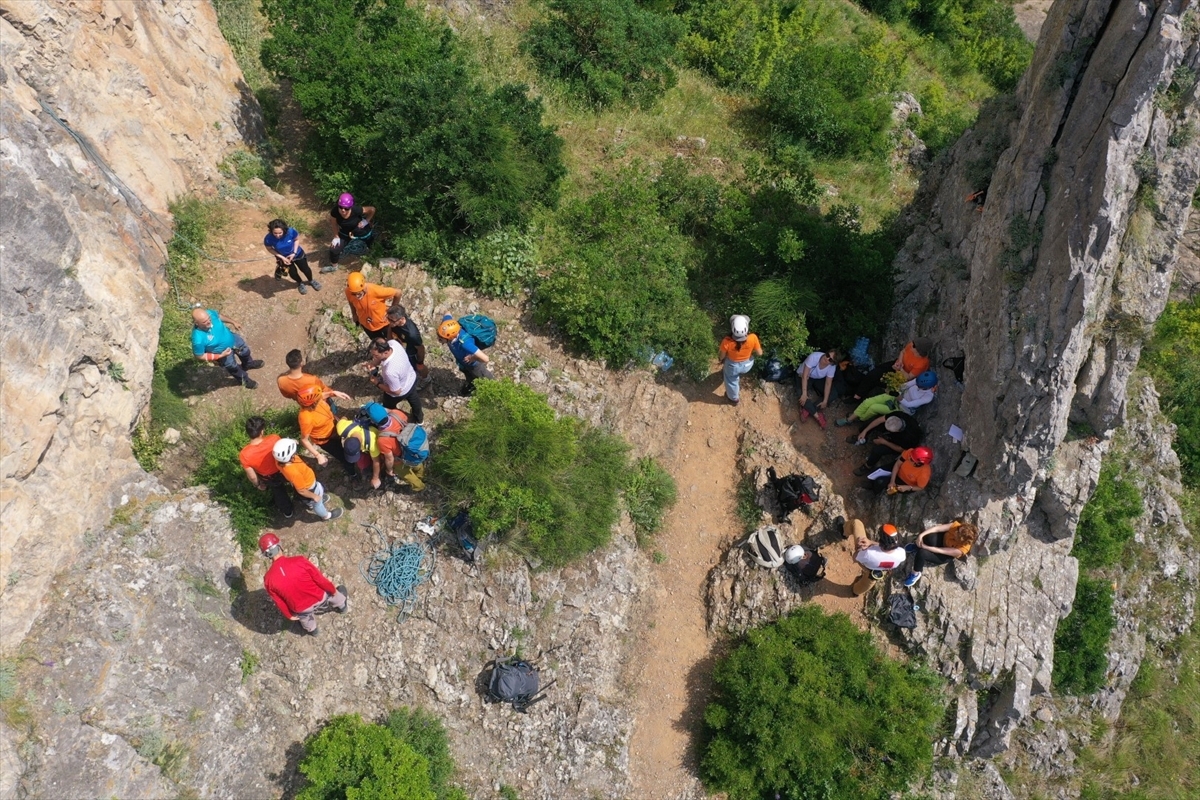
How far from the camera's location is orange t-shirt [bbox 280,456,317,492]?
8.65 metres

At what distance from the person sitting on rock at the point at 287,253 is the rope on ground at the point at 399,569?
5159mm

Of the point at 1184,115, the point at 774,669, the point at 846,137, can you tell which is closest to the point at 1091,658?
the point at 774,669

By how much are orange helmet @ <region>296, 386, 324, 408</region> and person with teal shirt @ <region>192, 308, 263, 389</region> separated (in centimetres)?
252

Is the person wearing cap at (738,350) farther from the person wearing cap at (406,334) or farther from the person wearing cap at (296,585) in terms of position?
the person wearing cap at (296,585)

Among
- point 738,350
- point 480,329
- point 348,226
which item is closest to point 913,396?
point 738,350

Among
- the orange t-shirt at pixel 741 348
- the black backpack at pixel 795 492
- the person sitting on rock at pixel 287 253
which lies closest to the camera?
the person sitting on rock at pixel 287 253

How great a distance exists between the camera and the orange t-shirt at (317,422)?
901 cm

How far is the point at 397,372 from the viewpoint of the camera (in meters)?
9.70

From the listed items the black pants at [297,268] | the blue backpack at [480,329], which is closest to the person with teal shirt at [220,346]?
the black pants at [297,268]

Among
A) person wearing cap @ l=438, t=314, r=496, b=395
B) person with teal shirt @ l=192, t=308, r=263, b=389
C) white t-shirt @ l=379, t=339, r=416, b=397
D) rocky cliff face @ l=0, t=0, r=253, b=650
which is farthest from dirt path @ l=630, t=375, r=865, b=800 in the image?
rocky cliff face @ l=0, t=0, r=253, b=650

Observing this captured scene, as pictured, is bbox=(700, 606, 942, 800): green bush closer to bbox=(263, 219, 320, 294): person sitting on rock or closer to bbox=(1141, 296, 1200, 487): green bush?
bbox=(263, 219, 320, 294): person sitting on rock

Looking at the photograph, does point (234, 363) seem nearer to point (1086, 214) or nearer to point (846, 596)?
point (846, 596)

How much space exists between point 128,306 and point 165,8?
7.43 metres

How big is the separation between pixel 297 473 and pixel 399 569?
2272 millimetres
